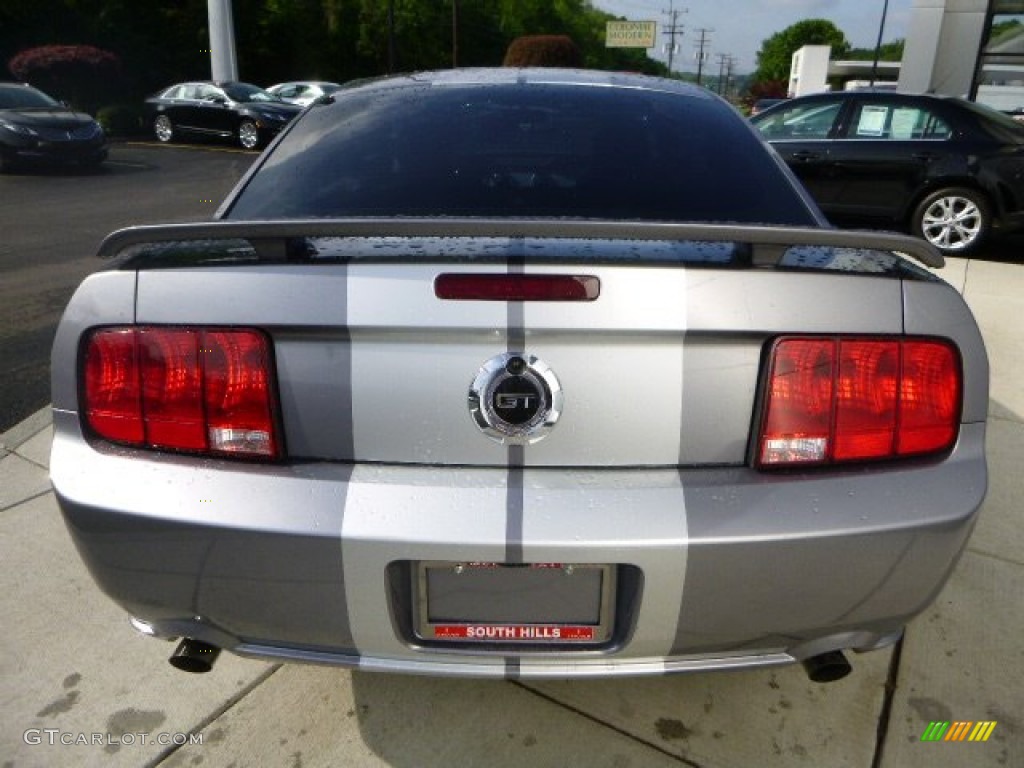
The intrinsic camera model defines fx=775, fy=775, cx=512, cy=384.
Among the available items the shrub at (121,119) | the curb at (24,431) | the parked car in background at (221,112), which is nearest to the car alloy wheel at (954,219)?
the curb at (24,431)

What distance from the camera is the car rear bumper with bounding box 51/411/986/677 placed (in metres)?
1.36

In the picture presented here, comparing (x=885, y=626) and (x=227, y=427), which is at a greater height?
(x=227, y=427)

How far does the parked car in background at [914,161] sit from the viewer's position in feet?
22.1

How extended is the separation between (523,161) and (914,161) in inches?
244

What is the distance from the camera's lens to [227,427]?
1.44 m

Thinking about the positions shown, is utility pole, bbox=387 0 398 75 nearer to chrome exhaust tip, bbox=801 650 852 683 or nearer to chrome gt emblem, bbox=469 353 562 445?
chrome gt emblem, bbox=469 353 562 445

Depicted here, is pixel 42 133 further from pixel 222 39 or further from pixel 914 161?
pixel 914 161

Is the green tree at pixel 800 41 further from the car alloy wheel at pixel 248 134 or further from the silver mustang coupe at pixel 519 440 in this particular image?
the silver mustang coupe at pixel 519 440

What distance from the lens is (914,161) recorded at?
23.0ft

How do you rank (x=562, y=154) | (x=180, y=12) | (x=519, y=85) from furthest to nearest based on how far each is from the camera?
1. (x=180, y=12)
2. (x=519, y=85)
3. (x=562, y=154)

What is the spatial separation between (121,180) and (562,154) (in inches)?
484

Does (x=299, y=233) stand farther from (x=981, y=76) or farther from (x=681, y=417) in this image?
(x=981, y=76)

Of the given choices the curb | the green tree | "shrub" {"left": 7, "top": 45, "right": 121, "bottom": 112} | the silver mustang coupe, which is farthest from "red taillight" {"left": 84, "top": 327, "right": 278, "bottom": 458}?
the green tree

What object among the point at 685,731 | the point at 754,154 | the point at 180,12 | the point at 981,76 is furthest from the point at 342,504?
the point at 180,12
